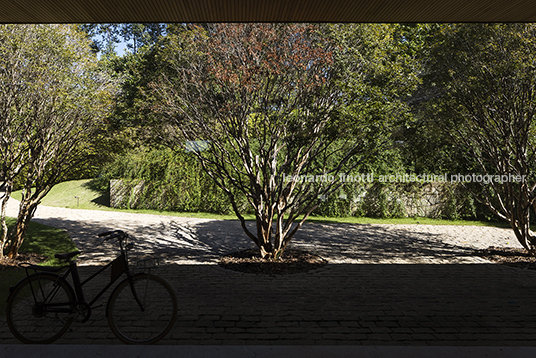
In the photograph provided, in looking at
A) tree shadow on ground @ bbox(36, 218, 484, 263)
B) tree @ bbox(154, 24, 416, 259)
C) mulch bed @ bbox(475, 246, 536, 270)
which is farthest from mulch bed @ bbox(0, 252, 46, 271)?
mulch bed @ bbox(475, 246, 536, 270)

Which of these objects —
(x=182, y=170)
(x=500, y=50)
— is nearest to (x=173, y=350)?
(x=500, y=50)

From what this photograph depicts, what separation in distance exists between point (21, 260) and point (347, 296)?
6229 mm

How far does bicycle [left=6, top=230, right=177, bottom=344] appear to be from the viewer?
12.8 ft

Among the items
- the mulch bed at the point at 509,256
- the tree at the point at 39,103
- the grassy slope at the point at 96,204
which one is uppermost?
the tree at the point at 39,103

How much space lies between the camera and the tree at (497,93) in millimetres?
7723

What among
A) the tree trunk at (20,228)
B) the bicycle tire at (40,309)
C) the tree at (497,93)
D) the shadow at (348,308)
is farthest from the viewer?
the tree at (497,93)

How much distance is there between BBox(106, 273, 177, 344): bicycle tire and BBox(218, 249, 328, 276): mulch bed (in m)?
2.89

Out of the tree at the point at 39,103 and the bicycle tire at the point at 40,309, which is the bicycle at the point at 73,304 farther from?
the tree at the point at 39,103

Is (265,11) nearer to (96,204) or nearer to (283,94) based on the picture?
(283,94)

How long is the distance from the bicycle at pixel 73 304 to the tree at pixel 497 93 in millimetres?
7663

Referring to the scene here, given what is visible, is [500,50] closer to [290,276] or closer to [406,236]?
[406,236]

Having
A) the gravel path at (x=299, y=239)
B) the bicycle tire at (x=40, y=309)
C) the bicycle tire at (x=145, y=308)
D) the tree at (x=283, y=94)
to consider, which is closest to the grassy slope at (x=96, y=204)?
the gravel path at (x=299, y=239)

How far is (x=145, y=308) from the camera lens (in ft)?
13.6

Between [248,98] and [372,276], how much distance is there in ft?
13.1
